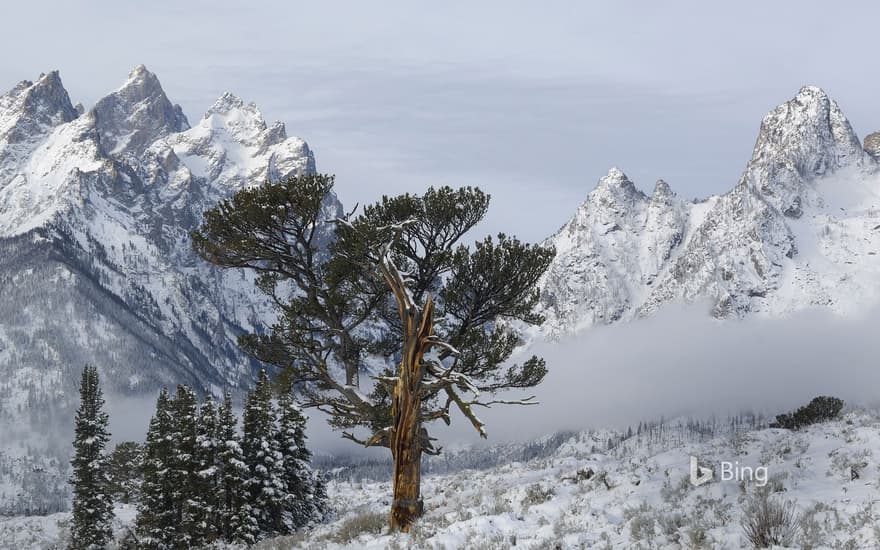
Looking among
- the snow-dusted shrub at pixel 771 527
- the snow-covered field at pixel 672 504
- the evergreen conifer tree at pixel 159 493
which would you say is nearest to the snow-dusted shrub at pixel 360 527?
the snow-covered field at pixel 672 504

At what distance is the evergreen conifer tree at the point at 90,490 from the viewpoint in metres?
58.6

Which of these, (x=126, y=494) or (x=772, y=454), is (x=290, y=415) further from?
(x=772, y=454)

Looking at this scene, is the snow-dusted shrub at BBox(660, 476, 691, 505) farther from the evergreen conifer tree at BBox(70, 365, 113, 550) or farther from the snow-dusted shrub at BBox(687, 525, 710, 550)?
the evergreen conifer tree at BBox(70, 365, 113, 550)

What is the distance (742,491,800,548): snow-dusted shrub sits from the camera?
1211 cm

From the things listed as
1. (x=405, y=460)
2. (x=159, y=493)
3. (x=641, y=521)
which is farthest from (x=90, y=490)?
(x=641, y=521)

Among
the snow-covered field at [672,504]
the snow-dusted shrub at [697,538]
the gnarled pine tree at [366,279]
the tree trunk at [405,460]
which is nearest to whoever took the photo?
the snow-dusted shrub at [697,538]

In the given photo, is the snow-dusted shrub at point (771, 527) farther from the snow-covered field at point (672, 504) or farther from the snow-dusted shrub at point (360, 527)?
the snow-dusted shrub at point (360, 527)

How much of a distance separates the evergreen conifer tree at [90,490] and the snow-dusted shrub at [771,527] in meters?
54.8

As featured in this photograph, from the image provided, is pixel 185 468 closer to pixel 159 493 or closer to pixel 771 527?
pixel 159 493

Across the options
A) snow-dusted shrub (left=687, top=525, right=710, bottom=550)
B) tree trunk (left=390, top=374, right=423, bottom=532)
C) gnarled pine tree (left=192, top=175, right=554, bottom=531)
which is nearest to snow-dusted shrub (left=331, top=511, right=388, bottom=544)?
tree trunk (left=390, top=374, right=423, bottom=532)

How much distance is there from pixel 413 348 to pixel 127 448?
58.8 m

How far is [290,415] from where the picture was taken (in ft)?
176

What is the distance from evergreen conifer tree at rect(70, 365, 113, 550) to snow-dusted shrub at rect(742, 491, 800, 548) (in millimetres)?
54834

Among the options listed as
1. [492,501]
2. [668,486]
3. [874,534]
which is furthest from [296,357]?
[874,534]
